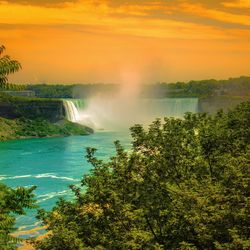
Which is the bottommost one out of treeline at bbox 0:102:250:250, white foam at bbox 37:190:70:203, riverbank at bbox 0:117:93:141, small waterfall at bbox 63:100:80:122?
treeline at bbox 0:102:250:250

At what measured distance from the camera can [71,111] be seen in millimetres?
100375

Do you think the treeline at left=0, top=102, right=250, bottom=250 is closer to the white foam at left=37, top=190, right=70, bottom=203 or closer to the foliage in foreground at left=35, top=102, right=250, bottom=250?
the foliage in foreground at left=35, top=102, right=250, bottom=250

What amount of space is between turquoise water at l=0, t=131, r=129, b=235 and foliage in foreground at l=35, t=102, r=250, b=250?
1431 cm

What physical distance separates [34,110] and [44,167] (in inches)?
2088

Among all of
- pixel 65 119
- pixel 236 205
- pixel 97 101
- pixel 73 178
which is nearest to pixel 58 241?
pixel 236 205

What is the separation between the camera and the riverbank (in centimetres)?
8544

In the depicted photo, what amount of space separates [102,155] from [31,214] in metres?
21.9

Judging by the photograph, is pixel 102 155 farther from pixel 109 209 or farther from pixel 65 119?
pixel 65 119

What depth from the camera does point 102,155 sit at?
2015 inches

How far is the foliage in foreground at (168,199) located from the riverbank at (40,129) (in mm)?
69509

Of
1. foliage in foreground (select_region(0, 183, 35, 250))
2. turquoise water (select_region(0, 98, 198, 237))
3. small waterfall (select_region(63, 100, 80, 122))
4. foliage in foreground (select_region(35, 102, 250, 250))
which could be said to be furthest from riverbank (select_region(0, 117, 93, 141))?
foliage in foreground (select_region(0, 183, 35, 250))

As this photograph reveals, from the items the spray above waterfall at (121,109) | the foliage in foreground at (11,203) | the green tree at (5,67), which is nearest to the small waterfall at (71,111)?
the spray above waterfall at (121,109)

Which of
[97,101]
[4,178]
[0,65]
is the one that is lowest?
[0,65]

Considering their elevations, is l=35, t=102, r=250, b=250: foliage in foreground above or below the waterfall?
below
